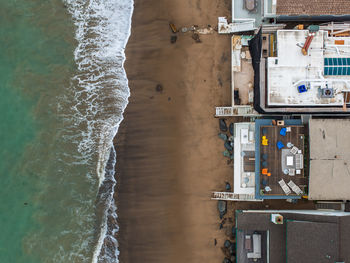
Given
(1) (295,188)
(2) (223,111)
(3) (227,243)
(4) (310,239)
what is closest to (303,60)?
(2) (223,111)

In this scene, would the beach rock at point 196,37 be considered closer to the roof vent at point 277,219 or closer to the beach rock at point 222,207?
the beach rock at point 222,207

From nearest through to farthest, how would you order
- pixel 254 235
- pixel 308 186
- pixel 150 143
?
1. pixel 308 186
2. pixel 254 235
3. pixel 150 143

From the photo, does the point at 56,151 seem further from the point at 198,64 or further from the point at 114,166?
the point at 198,64

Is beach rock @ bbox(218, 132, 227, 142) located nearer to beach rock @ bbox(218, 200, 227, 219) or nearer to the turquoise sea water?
beach rock @ bbox(218, 200, 227, 219)

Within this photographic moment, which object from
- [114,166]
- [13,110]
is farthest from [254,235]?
[13,110]

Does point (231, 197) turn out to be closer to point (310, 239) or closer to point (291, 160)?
point (291, 160)

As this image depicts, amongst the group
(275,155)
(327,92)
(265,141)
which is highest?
(327,92)

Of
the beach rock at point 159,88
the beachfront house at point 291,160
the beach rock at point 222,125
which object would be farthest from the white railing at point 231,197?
the beach rock at point 159,88
